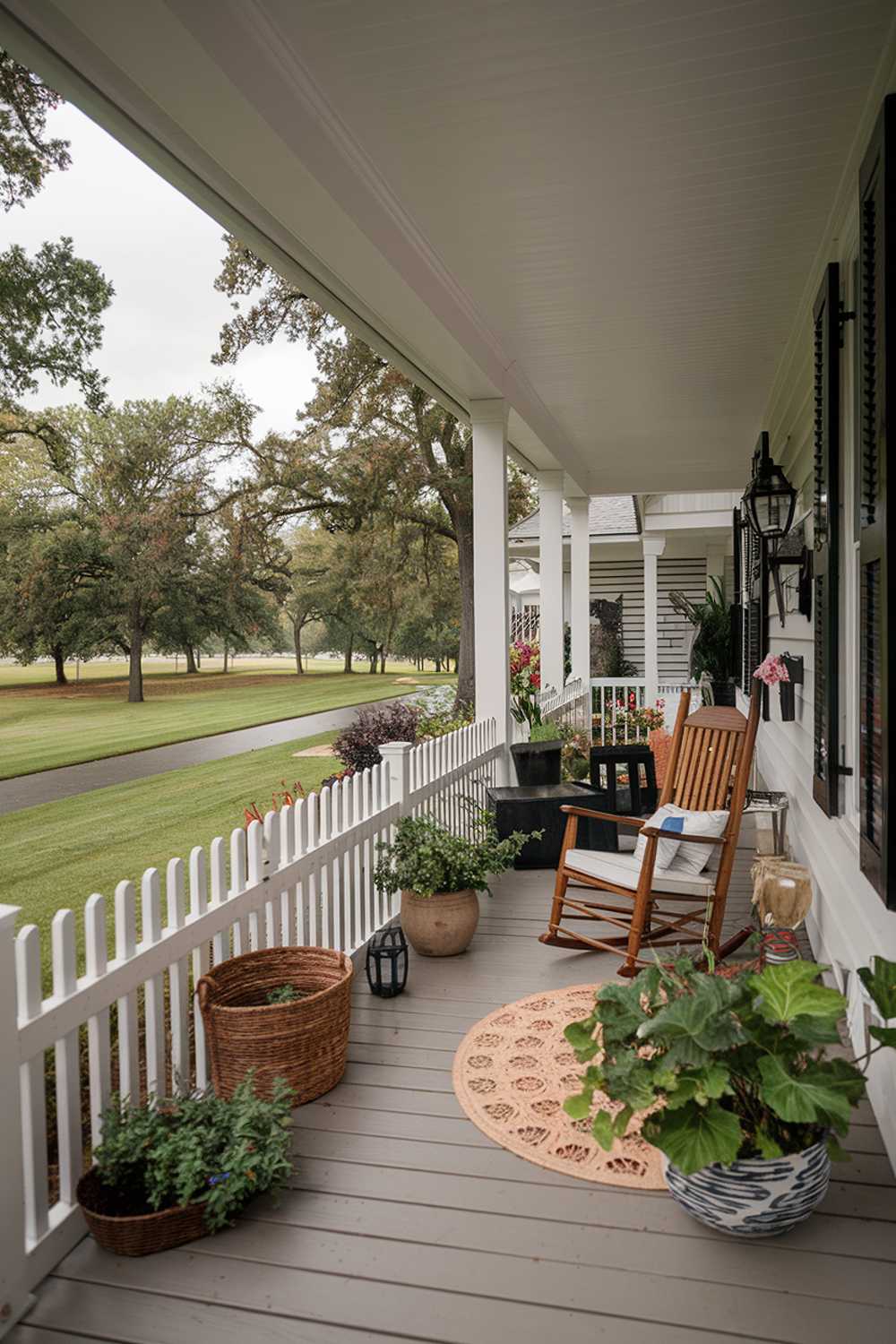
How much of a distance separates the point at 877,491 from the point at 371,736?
285 inches

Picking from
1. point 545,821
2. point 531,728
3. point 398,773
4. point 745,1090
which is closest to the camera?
point 745,1090

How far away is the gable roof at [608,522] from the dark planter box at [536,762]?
272 inches

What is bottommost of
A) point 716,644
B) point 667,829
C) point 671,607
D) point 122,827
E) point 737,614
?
point 122,827

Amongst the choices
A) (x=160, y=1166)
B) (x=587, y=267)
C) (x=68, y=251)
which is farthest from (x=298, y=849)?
(x=68, y=251)

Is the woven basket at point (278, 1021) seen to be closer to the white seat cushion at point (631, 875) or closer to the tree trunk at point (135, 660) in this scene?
the white seat cushion at point (631, 875)

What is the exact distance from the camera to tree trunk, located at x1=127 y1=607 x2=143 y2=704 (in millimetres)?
10062

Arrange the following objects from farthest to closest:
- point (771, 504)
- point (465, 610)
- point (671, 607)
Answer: point (671, 607)
point (465, 610)
point (771, 504)

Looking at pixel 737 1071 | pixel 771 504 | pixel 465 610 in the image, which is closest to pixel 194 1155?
pixel 737 1071

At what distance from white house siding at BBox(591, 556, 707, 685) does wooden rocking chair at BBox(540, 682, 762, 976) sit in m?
10.8

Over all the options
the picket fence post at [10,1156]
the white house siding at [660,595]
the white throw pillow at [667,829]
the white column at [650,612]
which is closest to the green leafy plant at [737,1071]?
the picket fence post at [10,1156]

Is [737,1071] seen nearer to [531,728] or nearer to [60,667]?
[531,728]

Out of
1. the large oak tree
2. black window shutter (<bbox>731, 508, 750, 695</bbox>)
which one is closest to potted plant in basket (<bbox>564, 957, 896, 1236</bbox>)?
black window shutter (<bbox>731, 508, 750, 695</bbox>)

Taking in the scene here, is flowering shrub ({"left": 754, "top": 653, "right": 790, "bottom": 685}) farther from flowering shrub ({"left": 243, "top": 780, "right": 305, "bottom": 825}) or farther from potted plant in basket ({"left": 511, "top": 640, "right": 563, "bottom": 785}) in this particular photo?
flowering shrub ({"left": 243, "top": 780, "right": 305, "bottom": 825})

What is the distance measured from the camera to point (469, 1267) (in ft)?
6.50
